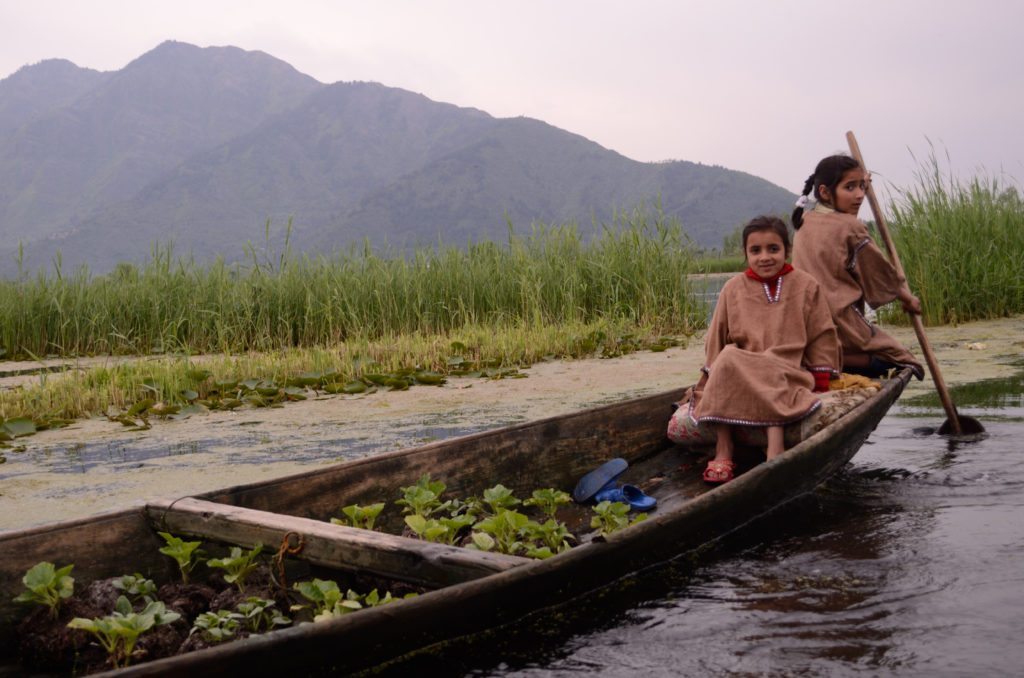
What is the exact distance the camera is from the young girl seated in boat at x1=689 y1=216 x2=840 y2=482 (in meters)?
3.53

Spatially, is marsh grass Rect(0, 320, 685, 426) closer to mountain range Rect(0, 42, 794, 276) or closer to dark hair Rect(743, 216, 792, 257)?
dark hair Rect(743, 216, 792, 257)

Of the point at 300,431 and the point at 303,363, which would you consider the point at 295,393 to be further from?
the point at 300,431

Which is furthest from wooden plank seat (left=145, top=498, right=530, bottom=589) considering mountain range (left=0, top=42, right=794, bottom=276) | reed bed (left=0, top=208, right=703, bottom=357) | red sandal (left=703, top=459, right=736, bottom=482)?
mountain range (left=0, top=42, right=794, bottom=276)

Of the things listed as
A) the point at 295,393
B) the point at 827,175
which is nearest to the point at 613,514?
the point at 827,175

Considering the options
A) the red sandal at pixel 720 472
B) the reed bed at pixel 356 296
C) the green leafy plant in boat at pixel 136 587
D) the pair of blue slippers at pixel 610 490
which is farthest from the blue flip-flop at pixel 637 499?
the reed bed at pixel 356 296

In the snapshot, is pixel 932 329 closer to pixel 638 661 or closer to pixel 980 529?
pixel 980 529

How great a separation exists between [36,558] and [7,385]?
4.74m

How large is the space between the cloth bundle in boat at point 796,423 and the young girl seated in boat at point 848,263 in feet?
1.10

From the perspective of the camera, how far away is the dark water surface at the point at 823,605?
7.19 feet

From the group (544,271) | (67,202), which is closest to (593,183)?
(67,202)

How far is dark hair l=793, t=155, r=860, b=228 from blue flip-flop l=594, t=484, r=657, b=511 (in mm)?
1489

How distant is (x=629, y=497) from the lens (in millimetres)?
3541

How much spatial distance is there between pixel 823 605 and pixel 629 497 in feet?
3.57

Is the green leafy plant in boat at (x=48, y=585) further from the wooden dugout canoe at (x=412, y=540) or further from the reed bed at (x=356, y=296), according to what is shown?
the reed bed at (x=356, y=296)
